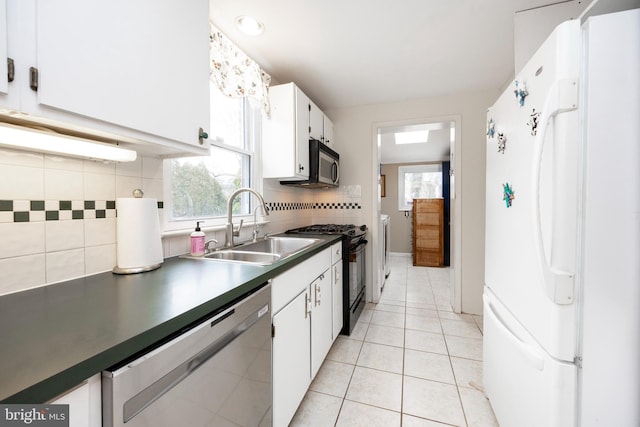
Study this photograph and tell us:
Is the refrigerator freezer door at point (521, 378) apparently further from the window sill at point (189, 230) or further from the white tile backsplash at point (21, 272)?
the white tile backsplash at point (21, 272)

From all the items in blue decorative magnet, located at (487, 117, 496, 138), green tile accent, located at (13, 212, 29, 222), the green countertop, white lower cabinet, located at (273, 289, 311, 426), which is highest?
blue decorative magnet, located at (487, 117, 496, 138)

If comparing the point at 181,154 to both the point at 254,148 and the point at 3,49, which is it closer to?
the point at 3,49

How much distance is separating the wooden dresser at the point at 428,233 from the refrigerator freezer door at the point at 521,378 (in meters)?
3.52

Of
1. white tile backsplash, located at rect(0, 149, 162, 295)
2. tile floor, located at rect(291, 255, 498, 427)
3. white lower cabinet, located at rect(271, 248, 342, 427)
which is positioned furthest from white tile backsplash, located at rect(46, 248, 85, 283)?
tile floor, located at rect(291, 255, 498, 427)

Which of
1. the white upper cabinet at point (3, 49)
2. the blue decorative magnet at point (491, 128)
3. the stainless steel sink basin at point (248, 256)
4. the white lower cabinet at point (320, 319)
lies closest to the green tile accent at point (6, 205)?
the white upper cabinet at point (3, 49)

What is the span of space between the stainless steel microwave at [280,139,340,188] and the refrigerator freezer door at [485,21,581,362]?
5.21 feet

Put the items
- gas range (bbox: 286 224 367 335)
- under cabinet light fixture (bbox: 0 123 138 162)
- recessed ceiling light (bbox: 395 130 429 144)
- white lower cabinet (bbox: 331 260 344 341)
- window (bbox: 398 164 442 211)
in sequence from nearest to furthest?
under cabinet light fixture (bbox: 0 123 138 162) → white lower cabinet (bbox: 331 260 344 341) → gas range (bbox: 286 224 367 335) → recessed ceiling light (bbox: 395 130 429 144) → window (bbox: 398 164 442 211)

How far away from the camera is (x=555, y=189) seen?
830 mm

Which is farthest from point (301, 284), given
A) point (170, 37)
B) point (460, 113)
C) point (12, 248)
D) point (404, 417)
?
point (460, 113)

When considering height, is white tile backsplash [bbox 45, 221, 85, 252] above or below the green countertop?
above

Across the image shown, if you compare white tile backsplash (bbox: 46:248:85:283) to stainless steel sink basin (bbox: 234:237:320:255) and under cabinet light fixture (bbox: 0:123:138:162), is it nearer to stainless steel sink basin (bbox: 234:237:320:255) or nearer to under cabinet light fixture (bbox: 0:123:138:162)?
under cabinet light fixture (bbox: 0:123:138:162)

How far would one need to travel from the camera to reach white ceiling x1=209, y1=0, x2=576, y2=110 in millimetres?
1546

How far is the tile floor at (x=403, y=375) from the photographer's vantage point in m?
1.43

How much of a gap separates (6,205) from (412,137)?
4.24 m
